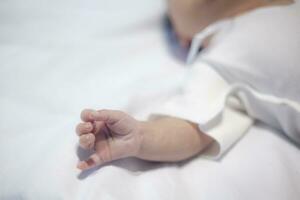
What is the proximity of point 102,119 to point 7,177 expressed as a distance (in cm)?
15

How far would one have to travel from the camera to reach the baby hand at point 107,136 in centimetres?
48

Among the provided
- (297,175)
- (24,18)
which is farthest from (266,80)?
(24,18)

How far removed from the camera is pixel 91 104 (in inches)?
24.1

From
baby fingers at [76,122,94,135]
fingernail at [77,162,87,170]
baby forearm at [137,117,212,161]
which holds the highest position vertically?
baby fingers at [76,122,94,135]

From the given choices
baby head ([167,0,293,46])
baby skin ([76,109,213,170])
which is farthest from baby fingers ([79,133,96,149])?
baby head ([167,0,293,46])

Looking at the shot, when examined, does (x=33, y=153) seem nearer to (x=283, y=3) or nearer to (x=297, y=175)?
(x=297, y=175)

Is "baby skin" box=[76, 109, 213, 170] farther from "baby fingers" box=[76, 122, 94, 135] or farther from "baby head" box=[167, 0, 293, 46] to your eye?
"baby head" box=[167, 0, 293, 46]

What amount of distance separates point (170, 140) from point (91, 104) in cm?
15

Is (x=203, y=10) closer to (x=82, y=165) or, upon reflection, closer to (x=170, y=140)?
(x=170, y=140)

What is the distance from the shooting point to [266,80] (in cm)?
61

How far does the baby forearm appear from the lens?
0.54m

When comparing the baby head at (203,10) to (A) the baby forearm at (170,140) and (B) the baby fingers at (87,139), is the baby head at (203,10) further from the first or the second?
(B) the baby fingers at (87,139)

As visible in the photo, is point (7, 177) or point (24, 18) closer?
point (7, 177)

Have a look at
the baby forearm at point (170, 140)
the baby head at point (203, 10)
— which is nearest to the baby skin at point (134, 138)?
the baby forearm at point (170, 140)
